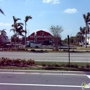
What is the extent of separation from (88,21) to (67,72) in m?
41.3

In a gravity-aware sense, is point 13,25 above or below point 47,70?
above

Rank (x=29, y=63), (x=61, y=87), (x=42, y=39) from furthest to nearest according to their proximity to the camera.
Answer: (x=42, y=39) → (x=29, y=63) → (x=61, y=87)

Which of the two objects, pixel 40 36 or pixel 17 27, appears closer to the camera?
pixel 17 27

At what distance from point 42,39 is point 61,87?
6119 centimetres

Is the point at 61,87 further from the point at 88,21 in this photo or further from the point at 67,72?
the point at 88,21

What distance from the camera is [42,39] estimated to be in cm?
6856

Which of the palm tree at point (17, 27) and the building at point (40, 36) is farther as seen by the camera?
the building at point (40, 36)

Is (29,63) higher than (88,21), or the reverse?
(88,21)

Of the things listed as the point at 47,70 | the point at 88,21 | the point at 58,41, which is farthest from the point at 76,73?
the point at 88,21

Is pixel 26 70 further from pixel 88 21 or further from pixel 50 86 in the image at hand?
pixel 88 21

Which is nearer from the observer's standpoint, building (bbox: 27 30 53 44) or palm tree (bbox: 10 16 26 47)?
palm tree (bbox: 10 16 26 47)

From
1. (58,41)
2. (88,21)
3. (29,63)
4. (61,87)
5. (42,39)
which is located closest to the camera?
(61,87)

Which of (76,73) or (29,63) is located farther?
(29,63)

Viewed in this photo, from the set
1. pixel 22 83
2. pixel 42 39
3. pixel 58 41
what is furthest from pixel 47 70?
pixel 42 39
